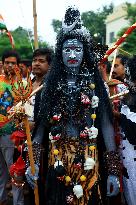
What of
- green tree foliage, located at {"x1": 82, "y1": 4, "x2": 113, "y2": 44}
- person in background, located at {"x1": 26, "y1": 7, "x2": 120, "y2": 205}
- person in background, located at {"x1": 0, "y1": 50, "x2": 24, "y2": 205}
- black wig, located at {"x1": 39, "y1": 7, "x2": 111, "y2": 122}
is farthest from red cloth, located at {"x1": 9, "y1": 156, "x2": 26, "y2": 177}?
green tree foliage, located at {"x1": 82, "y1": 4, "x2": 113, "y2": 44}

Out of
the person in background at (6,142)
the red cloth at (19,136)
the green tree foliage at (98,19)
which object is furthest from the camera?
the green tree foliage at (98,19)

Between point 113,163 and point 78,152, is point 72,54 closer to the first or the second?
point 78,152

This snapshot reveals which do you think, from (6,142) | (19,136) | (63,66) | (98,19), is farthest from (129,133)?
(98,19)

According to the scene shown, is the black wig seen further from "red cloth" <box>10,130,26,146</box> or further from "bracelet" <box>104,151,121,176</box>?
"bracelet" <box>104,151,121,176</box>

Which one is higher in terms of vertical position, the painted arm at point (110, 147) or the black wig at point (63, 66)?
the black wig at point (63, 66)

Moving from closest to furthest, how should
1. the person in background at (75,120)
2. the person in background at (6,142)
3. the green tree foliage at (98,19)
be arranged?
the person in background at (75,120) → the person in background at (6,142) → the green tree foliage at (98,19)

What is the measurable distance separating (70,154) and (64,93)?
1.77ft

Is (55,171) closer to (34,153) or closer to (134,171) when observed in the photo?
(34,153)

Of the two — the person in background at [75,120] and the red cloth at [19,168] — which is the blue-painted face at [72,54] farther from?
the red cloth at [19,168]

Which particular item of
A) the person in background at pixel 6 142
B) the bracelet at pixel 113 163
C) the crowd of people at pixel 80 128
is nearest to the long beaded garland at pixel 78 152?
the crowd of people at pixel 80 128

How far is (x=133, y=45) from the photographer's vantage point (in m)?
20.7

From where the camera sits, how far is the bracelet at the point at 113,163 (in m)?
3.48

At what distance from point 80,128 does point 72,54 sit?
650 mm

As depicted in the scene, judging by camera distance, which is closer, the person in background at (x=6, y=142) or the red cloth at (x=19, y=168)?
the red cloth at (x=19, y=168)
